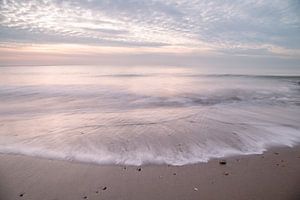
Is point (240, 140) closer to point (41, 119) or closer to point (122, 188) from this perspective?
point (122, 188)

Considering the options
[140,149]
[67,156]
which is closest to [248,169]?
[140,149]

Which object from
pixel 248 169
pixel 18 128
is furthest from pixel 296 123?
pixel 18 128

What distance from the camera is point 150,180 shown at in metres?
4.12

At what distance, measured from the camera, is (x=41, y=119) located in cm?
844

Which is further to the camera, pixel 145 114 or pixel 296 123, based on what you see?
pixel 145 114

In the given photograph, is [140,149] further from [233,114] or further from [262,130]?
[233,114]

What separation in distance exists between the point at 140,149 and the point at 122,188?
5.69 feet

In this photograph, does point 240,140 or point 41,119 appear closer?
point 240,140

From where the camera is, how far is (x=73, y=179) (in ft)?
Answer: 13.5

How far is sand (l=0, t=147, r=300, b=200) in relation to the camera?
369cm

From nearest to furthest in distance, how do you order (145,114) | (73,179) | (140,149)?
(73,179) → (140,149) → (145,114)

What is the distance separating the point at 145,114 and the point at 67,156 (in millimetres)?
4753

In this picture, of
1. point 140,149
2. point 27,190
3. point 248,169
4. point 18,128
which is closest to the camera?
point 27,190

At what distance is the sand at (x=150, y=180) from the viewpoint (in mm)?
3691
